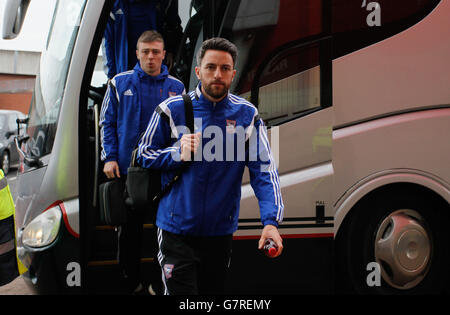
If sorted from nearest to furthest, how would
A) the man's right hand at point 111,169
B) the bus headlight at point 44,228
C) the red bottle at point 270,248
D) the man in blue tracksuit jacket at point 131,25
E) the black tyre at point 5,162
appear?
the red bottle at point 270,248 → the bus headlight at point 44,228 → the man's right hand at point 111,169 → the man in blue tracksuit jacket at point 131,25 → the black tyre at point 5,162

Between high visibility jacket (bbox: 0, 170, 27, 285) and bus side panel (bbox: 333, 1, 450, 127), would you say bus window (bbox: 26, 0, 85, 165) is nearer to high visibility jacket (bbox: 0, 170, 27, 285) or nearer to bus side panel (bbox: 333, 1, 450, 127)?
high visibility jacket (bbox: 0, 170, 27, 285)

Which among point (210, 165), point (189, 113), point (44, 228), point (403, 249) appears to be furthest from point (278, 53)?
point (44, 228)

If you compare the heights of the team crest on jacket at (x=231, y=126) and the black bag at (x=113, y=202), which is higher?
the team crest on jacket at (x=231, y=126)

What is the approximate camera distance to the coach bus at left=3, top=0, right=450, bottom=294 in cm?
283

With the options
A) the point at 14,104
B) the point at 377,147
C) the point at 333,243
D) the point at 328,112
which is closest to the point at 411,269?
the point at 333,243

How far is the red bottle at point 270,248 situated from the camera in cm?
210

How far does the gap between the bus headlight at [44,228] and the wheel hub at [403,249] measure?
6.40ft

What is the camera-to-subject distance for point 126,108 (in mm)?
3068

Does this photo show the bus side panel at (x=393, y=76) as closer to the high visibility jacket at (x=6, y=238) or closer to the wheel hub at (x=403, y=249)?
the wheel hub at (x=403, y=249)

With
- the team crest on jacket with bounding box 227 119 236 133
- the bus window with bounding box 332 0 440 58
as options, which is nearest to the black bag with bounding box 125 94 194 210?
the team crest on jacket with bounding box 227 119 236 133

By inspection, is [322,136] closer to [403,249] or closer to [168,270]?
[403,249]

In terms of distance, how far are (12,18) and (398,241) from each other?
2.75m

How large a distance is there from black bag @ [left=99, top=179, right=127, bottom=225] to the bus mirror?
1.09 meters

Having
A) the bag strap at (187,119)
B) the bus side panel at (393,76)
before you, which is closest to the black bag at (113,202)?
the bag strap at (187,119)
